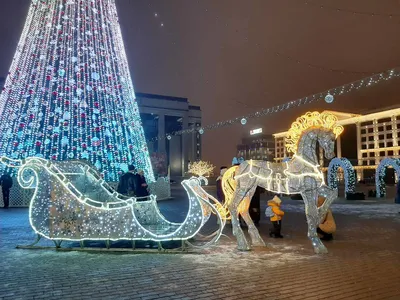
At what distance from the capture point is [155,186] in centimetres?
1812

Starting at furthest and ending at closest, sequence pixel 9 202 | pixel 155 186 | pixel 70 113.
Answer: pixel 155 186 → pixel 9 202 → pixel 70 113

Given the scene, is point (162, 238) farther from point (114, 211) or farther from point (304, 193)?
point (304, 193)

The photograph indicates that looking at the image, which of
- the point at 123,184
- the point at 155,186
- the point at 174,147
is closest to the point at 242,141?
the point at 174,147

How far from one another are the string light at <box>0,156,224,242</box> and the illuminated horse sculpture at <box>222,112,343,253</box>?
29.4 inches

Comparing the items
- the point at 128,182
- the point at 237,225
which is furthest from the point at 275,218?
the point at 128,182

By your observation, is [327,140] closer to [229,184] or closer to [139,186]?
[229,184]

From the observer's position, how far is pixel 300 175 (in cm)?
662

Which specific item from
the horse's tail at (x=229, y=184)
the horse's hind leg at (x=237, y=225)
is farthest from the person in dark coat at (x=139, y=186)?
the horse's hind leg at (x=237, y=225)

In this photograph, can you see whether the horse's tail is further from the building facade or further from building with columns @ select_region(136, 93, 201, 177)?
the building facade

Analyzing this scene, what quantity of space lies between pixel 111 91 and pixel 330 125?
31.6 ft

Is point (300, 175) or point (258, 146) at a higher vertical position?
point (258, 146)

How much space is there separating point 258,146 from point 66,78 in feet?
316

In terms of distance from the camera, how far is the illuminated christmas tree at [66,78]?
39.5 feet

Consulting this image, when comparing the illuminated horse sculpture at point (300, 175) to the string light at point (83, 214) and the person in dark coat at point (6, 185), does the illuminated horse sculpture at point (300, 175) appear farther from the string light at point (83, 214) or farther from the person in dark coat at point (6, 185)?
the person in dark coat at point (6, 185)
